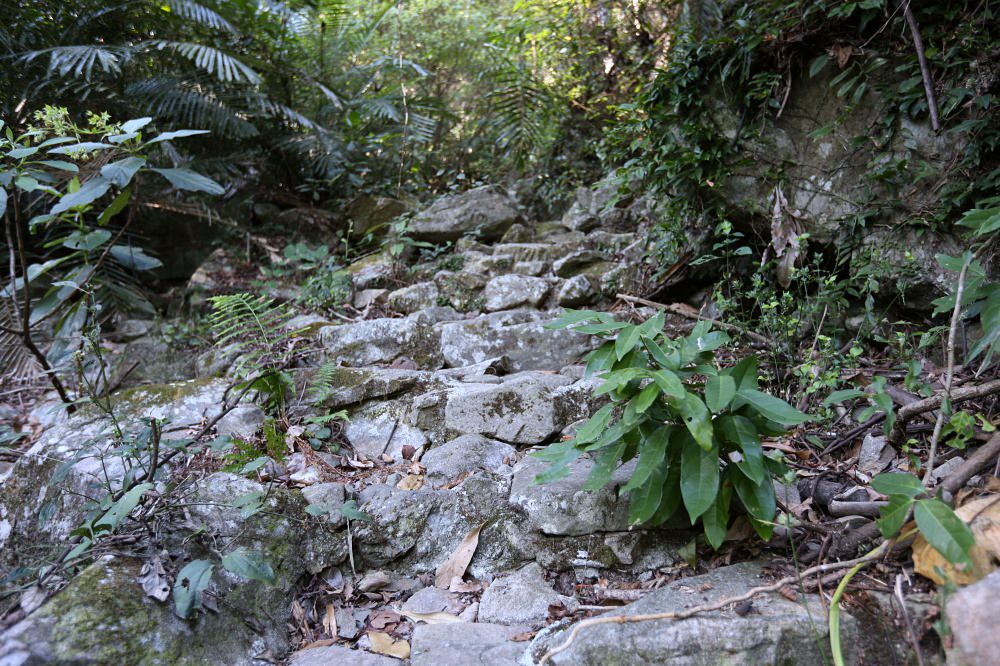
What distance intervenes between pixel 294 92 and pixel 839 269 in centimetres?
582

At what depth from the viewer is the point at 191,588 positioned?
5.23 feet

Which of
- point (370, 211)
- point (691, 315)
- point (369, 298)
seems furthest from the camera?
point (370, 211)

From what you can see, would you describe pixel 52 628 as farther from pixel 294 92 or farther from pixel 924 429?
pixel 294 92

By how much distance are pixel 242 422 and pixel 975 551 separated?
2910 mm

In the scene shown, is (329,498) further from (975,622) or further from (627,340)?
(975,622)

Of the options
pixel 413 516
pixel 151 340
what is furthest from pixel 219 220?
pixel 413 516

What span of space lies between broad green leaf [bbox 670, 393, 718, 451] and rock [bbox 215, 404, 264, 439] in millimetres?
2128

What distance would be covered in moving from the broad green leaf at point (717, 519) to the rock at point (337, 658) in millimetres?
971

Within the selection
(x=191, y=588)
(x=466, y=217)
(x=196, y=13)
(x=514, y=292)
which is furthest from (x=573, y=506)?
(x=196, y=13)

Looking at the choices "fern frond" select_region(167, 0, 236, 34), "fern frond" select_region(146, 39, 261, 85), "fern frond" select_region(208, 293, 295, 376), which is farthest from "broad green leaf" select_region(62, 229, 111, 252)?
"fern frond" select_region(167, 0, 236, 34)

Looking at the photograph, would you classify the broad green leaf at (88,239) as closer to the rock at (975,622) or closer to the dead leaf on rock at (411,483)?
the dead leaf on rock at (411,483)

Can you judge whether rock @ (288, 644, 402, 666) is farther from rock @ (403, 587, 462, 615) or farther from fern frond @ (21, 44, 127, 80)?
fern frond @ (21, 44, 127, 80)

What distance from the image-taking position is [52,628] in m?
1.44

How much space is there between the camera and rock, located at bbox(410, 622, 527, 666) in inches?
62.4
